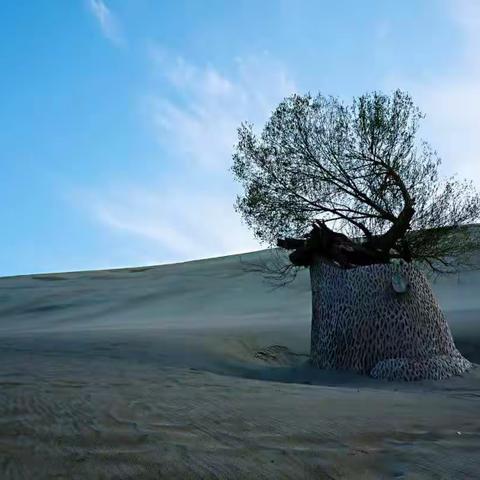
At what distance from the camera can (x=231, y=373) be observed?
10062 mm

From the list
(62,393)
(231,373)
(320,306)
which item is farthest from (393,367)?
(62,393)

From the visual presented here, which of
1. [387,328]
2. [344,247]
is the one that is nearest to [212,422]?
[387,328]

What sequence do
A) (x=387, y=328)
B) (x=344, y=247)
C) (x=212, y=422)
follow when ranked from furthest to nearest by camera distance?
(x=344, y=247), (x=387, y=328), (x=212, y=422)

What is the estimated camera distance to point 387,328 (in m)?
9.45

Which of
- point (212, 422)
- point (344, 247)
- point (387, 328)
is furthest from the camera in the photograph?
point (344, 247)

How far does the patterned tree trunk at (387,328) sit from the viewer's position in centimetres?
924

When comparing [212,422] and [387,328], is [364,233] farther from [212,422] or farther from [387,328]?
[212,422]

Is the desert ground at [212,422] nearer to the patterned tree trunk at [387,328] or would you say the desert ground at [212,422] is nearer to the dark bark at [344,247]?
the patterned tree trunk at [387,328]

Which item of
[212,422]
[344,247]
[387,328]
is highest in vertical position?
[344,247]

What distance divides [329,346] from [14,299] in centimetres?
2325

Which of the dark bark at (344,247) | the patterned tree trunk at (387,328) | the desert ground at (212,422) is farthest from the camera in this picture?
the dark bark at (344,247)

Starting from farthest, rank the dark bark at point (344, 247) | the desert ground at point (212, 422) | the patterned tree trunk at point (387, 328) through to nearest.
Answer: the dark bark at point (344, 247), the patterned tree trunk at point (387, 328), the desert ground at point (212, 422)

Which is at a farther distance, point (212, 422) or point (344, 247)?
point (344, 247)

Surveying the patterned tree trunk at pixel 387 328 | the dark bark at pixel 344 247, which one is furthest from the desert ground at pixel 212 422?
the dark bark at pixel 344 247
